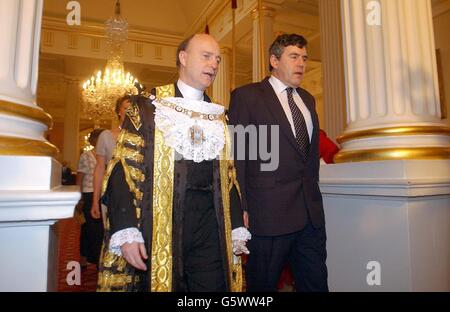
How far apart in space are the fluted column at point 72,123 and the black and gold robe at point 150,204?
10.6 metres

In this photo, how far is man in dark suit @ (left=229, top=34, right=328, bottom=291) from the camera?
1.82 meters

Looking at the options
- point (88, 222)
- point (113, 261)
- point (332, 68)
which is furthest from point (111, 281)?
point (332, 68)

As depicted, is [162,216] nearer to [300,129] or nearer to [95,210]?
[300,129]

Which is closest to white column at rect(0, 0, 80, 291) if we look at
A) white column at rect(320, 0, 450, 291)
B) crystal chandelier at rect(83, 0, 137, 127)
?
white column at rect(320, 0, 450, 291)

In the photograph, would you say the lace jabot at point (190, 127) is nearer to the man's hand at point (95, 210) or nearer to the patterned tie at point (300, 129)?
the patterned tie at point (300, 129)

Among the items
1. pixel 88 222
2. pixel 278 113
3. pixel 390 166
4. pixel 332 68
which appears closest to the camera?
pixel 390 166

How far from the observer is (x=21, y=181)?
118 centimetres

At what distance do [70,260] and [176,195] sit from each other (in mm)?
3423

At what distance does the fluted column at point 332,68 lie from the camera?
16.3 feet

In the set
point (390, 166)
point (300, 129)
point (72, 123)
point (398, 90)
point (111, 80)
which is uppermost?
point (72, 123)

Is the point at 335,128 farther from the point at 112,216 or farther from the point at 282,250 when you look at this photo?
the point at 112,216

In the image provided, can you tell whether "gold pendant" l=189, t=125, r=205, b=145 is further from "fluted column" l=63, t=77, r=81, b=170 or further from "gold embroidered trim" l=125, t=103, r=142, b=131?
"fluted column" l=63, t=77, r=81, b=170
